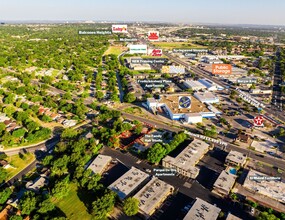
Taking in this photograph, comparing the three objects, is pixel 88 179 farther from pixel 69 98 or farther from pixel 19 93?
pixel 19 93

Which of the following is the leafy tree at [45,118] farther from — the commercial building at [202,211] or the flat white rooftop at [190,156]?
the commercial building at [202,211]

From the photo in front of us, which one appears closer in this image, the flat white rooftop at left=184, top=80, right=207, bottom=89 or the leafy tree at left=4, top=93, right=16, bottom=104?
the leafy tree at left=4, top=93, right=16, bottom=104

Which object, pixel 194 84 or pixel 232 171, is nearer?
pixel 232 171

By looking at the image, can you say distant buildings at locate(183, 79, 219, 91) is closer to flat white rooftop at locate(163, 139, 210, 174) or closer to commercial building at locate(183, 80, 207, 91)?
commercial building at locate(183, 80, 207, 91)

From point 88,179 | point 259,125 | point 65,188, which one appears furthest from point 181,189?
point 259,125

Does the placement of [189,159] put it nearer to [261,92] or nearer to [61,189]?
[61,189]

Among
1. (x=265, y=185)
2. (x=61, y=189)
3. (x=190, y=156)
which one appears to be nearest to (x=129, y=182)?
(x=61, y=189)

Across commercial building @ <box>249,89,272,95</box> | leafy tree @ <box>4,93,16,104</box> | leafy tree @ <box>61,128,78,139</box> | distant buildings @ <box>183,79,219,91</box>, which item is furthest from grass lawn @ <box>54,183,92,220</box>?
commercial building @ <box>249,89,272,95</box>
